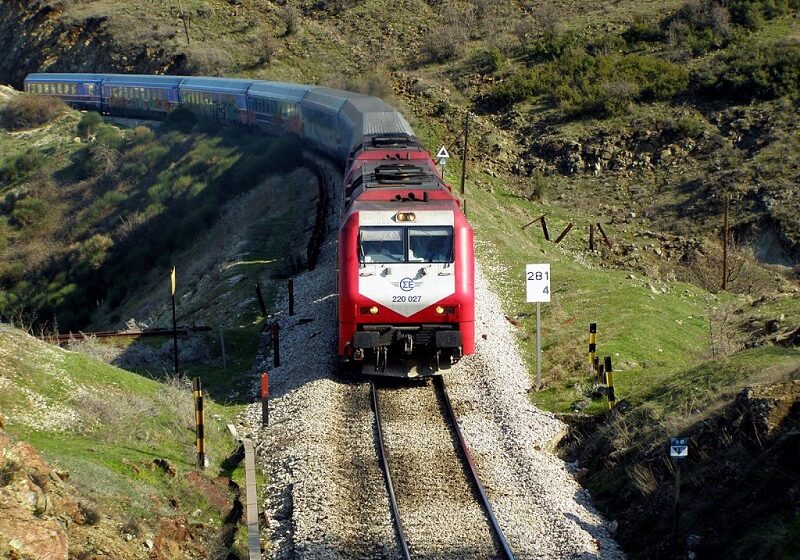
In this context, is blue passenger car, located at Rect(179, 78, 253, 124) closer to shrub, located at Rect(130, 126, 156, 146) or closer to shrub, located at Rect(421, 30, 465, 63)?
shrub, located at Rect(130, 126, 156, 146)

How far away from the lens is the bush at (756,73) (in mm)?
47375

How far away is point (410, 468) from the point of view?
13188 mm

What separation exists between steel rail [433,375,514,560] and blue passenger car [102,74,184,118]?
4905 centimetres

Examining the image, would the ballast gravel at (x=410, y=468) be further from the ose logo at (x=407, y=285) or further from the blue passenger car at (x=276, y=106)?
the blue passenger car at (x=276, y=106)

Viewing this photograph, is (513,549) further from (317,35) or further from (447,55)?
(317,35)

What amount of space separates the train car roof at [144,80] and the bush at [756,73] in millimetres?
31283

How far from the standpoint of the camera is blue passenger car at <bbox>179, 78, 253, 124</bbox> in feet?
181

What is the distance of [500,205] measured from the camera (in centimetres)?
4022

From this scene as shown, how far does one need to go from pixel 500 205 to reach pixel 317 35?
1572 inches

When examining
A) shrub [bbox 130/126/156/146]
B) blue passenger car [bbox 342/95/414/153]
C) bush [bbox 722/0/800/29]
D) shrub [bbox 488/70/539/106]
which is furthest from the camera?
shrub [bbox 130/126/156/146]

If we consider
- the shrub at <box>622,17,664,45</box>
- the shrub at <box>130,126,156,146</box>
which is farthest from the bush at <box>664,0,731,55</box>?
the shrub at <box>130,126,156,146</box>

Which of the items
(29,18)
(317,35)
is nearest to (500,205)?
(317,35)

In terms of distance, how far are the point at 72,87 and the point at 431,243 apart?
198 ft

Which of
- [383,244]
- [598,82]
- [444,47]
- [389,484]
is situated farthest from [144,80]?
[389,484]
